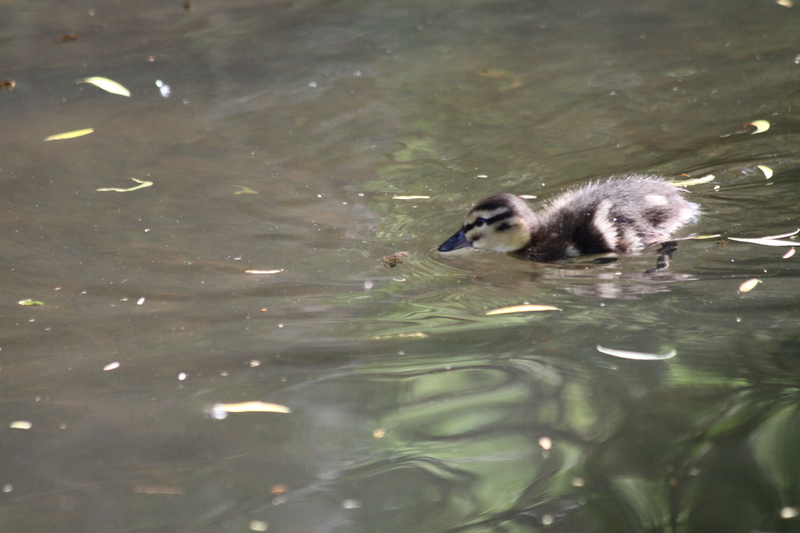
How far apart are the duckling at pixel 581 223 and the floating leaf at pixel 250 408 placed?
4.92 feet

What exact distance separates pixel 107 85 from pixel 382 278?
3.13 metres

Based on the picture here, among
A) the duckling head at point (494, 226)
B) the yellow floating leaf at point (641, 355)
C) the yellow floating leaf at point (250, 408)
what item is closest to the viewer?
the yellow floating leaf at point (250, 408)

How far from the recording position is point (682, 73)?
17.5 feet

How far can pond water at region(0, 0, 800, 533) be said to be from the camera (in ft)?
6.41

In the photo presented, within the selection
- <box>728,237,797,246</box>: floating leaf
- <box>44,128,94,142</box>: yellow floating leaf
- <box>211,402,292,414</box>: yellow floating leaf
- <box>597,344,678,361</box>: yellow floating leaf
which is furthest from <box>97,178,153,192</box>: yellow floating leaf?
<box>728,237,797,246</box>: floating leaf

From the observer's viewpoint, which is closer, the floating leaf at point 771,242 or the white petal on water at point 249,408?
the white petal on water at point 249,408

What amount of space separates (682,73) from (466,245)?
258 cm

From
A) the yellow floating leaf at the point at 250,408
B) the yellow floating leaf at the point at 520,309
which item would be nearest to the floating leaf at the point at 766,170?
the yellow floating leaf at the point at 520,309

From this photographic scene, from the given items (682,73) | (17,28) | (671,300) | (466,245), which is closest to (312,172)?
(466,245)

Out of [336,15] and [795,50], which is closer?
[795,50]

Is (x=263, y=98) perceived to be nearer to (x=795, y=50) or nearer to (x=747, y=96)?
(x=747, y=96)

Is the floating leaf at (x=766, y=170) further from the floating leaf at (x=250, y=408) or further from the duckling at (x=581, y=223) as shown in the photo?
the floating leaf at (x=250, y=408)

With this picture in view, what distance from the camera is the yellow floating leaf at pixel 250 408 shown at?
2.27 m

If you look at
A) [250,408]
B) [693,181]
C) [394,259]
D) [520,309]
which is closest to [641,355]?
[520,309]
